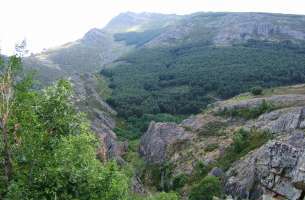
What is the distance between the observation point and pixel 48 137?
29344mm

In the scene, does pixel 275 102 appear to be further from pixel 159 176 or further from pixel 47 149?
pixel 47 149

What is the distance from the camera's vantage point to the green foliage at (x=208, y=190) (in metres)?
76.1

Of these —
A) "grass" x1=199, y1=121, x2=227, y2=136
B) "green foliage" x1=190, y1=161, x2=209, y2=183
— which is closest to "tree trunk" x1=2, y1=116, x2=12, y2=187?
"green foliage" x1=190, y1=161, x2=209, y2=183

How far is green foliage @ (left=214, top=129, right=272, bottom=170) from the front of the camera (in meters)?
90.8

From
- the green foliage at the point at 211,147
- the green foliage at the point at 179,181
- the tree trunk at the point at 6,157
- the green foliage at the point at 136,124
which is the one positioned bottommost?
the green foliage at the point at 136,124

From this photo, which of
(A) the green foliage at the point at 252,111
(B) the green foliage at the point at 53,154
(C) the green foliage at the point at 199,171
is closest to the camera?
(B) the green foliage at the point at 53,154

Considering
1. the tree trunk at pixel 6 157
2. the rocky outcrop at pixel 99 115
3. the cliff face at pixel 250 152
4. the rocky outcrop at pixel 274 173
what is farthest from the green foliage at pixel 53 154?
the rocky outcrop at pixel 99 115

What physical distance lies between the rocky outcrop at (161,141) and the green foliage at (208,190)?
31.1 metres

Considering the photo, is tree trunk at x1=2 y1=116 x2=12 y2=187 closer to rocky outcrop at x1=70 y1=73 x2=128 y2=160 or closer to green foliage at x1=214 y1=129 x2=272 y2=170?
green foliage at x1=214 y1=129 x2=272 y2=170

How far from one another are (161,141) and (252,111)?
24.8 m

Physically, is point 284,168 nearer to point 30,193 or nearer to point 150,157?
point 30,193

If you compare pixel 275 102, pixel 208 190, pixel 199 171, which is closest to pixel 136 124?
pixel 275 102

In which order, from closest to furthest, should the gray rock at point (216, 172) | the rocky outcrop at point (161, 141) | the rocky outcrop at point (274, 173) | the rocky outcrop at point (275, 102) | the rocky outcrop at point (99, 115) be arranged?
the rocky outcrop at point (274, 173), the gray rock at point (216, 172), the rocky outcrop at point (275, 102), the rocky outcrop at point (161, 141), the rocky outcrop at point (99, 115)

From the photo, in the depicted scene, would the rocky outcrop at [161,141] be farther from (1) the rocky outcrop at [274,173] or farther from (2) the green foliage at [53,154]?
(2) the green foliage at [53,154]
